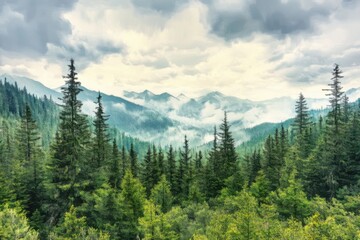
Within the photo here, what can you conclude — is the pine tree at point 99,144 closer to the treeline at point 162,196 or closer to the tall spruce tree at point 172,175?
the treeline at point 162,196

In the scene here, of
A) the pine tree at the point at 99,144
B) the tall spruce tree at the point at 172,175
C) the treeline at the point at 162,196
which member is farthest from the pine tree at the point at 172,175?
the pine tree at the point at 99,144

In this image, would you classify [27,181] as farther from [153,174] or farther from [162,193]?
[153,174]

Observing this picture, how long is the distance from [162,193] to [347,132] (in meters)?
28.6

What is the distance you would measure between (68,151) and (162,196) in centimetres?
1315

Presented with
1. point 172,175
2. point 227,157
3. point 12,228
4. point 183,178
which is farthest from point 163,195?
point 12,228

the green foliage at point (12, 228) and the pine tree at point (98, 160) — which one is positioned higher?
the pine tree at point (98, 160)

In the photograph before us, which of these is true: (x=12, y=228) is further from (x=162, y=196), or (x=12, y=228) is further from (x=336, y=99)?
(x=336, y=99)

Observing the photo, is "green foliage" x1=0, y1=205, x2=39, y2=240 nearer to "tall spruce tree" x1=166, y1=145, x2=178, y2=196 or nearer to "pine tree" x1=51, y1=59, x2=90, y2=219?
"pine tree" x1=51, y1=59, x2=90, y2=219

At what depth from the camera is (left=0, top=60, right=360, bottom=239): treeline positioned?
1834cm

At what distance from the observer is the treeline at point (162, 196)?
18.3m

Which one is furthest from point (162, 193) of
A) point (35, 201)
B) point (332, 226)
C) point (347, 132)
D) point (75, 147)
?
point (347, 132)

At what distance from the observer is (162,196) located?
117ft

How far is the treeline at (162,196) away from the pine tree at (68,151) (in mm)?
100

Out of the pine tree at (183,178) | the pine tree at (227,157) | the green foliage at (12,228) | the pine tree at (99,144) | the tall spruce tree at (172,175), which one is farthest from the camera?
the tall spruce tree at (172,175)
